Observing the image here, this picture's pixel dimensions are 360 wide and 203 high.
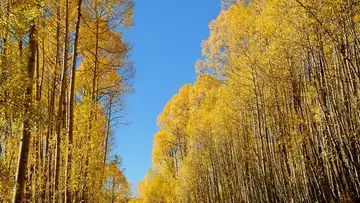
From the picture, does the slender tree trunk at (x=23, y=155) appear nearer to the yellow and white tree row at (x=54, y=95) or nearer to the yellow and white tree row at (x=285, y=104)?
the yellow and white tree row at (x=54, y=95)

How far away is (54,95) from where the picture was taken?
11.6 metres

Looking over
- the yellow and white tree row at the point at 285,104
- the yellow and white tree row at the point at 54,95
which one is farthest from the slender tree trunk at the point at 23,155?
the yellow and white tree row at the point at 285,104

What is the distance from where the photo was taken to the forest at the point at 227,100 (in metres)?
6.03

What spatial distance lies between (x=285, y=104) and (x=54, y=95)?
698 cm

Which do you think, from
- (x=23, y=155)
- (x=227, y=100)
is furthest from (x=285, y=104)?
(x=23, y=155)

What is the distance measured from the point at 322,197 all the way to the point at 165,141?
24.4 metres

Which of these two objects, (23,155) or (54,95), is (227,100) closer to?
(54,95)

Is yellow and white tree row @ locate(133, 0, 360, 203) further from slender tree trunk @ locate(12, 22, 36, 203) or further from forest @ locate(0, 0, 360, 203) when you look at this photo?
slender tree trunk @ locate(12, 22, 36, 203)

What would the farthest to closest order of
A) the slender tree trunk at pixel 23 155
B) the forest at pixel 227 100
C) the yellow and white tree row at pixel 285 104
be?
the yellow and white tree row at pixel 285 104
the forest at pixel 227 100
the slender tree trunk at pixel 23 155

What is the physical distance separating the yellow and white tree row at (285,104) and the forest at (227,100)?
43 millimetres

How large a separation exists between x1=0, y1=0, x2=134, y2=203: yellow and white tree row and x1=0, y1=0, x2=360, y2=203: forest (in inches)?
1.2

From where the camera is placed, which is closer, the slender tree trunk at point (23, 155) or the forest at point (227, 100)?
the slender tree trunk at point (23, 155)

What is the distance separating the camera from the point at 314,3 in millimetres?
7020

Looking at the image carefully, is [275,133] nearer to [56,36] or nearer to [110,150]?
[56,36]
